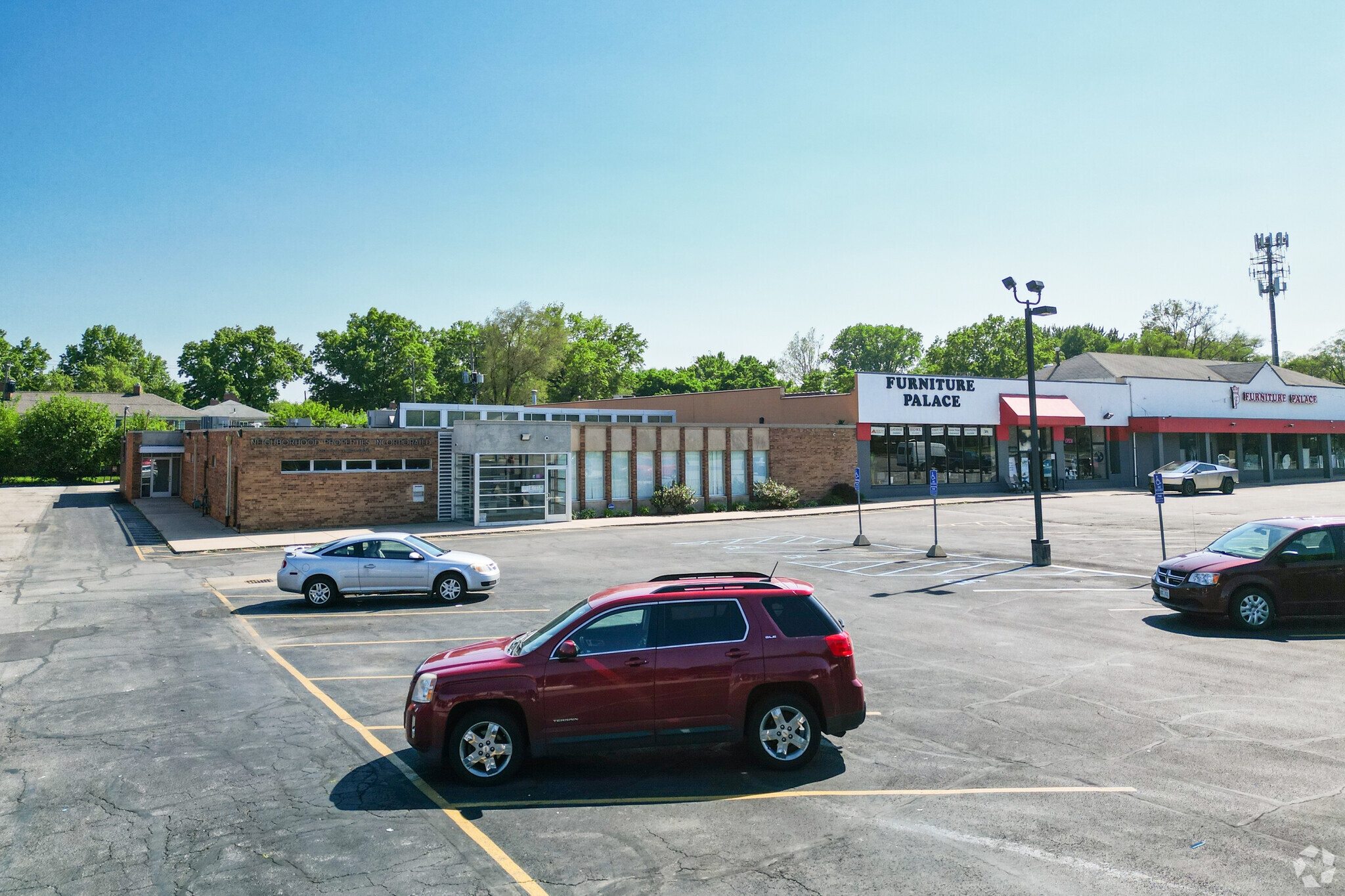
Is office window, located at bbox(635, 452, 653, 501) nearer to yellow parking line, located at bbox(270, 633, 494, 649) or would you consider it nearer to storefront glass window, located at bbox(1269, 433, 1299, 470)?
yellow parking line, located at bbox(270, 633, 494, 649)

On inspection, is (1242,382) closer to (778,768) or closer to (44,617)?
(778,768)

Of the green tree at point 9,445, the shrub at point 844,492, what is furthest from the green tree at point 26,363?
the shrub at point 844,492

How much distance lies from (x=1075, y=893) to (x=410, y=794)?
16.6 feet

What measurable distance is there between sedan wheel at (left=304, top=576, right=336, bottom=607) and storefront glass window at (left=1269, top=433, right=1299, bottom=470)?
5955 centimetres

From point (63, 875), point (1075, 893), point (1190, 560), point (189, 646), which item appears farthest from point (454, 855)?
point (1190, 560)

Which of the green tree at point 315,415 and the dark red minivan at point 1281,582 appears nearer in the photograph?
the dark red minivan at point 1281,582

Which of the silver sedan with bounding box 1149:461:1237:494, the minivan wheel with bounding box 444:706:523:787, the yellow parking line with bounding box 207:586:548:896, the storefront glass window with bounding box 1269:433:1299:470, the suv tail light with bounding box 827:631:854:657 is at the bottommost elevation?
the yellow parking line with bounding box 207:586:548:896

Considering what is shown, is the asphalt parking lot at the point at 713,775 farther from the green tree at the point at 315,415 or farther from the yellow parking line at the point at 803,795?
the green tree at the point at 315,415

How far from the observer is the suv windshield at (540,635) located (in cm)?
742

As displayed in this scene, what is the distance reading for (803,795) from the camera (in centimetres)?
686

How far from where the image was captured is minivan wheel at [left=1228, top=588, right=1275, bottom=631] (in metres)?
12.7

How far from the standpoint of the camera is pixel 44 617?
15.3 metres

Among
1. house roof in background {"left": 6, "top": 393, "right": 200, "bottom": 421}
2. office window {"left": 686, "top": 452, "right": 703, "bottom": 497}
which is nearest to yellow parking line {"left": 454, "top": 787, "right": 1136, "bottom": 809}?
office window {"left": 686, "top": 452, "right": 703, "bottom": 497}

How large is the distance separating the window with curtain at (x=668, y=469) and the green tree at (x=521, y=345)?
110ft
